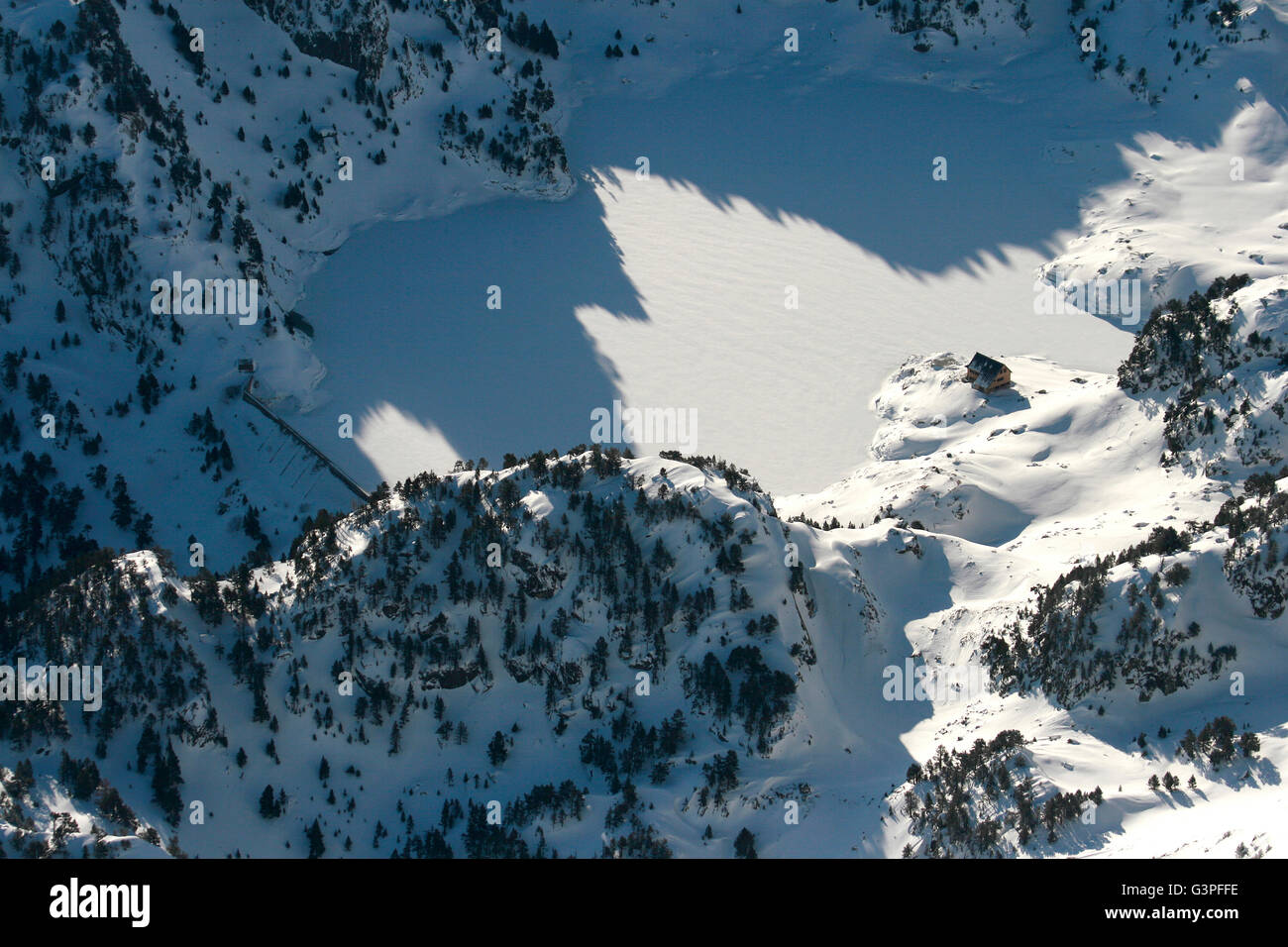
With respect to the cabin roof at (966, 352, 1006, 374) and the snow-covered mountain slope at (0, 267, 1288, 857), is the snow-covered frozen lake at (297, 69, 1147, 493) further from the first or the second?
the snow-covered mountain slope at (0, 267, 1288, 857)

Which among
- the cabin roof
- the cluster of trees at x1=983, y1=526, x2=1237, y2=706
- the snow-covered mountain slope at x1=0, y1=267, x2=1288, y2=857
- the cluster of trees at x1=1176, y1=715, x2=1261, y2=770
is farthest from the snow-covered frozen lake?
the cluster of trees at x1=1176, y1=715, x2=1261, y2=770

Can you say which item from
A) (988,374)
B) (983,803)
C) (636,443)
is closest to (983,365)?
→ (988,374)

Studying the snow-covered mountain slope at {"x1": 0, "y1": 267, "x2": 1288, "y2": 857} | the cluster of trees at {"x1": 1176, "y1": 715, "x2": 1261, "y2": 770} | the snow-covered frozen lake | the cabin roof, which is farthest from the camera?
the snow-covered frozen lake

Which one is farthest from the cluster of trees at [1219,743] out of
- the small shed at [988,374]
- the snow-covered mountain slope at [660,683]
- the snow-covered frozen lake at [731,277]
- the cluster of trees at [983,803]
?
the small shed at [988,374]

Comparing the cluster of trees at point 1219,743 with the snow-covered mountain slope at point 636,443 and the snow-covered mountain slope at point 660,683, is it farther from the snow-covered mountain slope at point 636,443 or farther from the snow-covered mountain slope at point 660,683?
the snow-covered mountain slope at point 636,443

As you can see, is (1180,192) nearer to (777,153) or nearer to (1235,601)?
(777,153)

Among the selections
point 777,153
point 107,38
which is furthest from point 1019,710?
point 107,38
